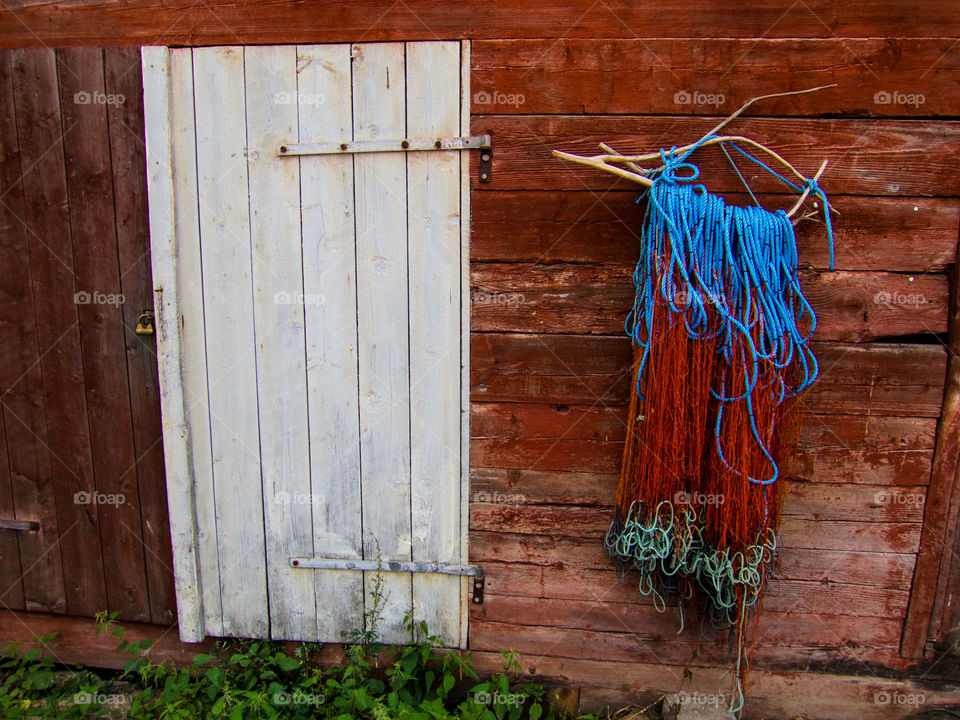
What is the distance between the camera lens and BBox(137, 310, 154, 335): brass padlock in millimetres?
2430

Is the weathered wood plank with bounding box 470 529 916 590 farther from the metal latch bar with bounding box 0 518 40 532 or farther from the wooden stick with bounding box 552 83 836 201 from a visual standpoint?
the metal latch bar with bounding box 0 518 40 532

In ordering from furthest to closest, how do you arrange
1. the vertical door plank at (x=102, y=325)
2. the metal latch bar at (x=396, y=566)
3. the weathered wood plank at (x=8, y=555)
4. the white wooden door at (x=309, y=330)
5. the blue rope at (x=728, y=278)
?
the weathered wood plank at (x=8, y=555) → the metal latch bar at (x=396, y=566) → the vertical door plank at (x=102, y=325) → the white wooden door at (x=309, y=330) → the blue rope at (x=728, y=278)

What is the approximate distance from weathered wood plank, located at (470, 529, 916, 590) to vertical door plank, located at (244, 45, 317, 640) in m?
0.78

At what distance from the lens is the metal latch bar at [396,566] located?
2453 mm

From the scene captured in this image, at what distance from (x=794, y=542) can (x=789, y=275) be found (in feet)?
3.59

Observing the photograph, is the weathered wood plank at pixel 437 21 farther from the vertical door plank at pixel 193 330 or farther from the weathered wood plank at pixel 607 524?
the weathered wood plank at pixel 607 524

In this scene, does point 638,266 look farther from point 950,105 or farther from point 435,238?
point 950,105

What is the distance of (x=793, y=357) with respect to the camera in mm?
2170

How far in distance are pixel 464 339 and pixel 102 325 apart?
60.5 inches

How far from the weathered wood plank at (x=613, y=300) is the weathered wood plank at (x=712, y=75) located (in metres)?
0.59

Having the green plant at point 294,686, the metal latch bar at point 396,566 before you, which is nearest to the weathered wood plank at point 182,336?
the green plant at point 294,686

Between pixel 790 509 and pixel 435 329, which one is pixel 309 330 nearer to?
pixel 435 329

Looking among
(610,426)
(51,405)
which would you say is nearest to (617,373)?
→ (610,426)

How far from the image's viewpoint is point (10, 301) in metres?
2.50
